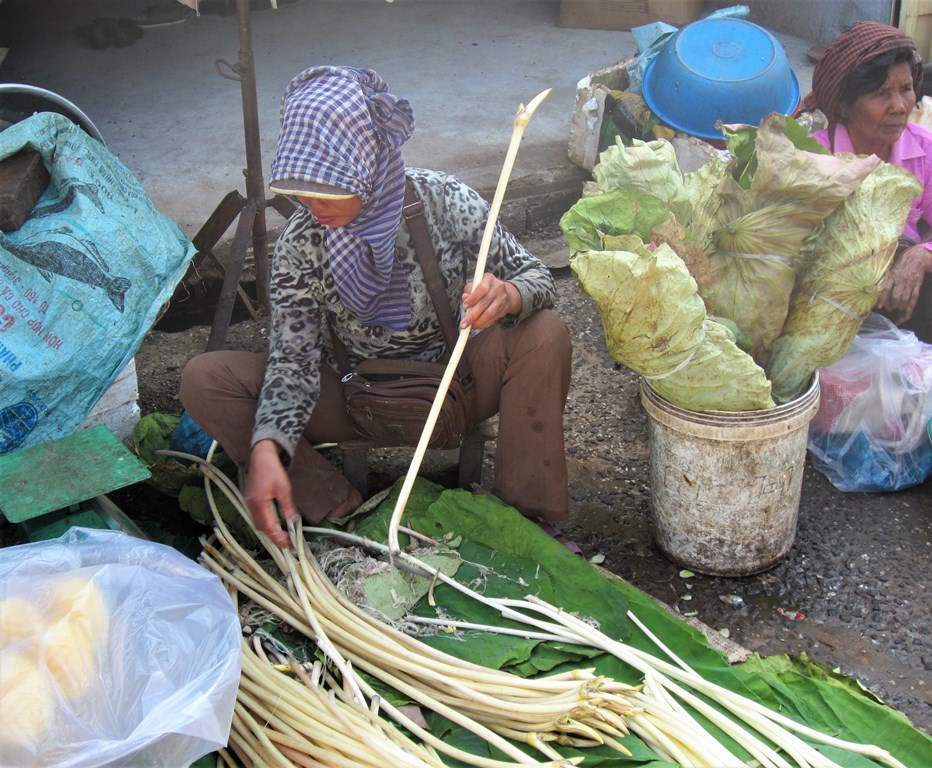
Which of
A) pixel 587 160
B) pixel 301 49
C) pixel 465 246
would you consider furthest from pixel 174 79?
pixel 465 246

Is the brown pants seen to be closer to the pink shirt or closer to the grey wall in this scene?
the pink shirt

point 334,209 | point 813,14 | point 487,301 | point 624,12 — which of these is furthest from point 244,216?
point 813,14

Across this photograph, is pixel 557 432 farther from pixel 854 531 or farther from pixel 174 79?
pixel 174 79

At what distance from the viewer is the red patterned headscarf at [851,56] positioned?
296 centimetres

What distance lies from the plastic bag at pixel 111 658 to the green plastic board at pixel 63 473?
0.42 m

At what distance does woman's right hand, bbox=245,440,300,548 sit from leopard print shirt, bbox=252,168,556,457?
→ 10 cm

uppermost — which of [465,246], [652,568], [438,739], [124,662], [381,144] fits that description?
[381,144]

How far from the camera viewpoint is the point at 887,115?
304 cm

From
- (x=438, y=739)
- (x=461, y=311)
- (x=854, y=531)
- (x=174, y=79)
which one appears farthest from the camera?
(x=174, y=79)

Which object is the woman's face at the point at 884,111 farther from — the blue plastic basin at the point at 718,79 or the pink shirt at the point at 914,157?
the blue plastic basin at the point at 718,79

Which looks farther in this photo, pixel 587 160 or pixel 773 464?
pixel 587 160

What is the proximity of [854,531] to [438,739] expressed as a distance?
66.4 inches

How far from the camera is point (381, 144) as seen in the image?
2326 mm

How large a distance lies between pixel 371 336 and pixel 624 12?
4.53 m
